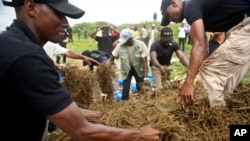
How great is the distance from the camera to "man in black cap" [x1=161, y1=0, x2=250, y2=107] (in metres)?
3.30

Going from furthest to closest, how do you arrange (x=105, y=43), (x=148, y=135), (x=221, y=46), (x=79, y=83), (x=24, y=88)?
(x=105, y=43) → (x=79, y=83) → (x=221, y=46) → (x=148, y=135) → (x=24, y=88)

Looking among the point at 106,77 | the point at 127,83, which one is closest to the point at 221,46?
the point at 106,77

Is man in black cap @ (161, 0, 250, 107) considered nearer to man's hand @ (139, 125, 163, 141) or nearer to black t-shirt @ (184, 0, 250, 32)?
black t-shirt @ (184, 0, 250, 32)

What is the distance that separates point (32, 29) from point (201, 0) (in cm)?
212

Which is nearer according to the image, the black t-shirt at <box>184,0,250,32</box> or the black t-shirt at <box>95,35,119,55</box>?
the black t-shirt at <box>184,0,250,32</box>

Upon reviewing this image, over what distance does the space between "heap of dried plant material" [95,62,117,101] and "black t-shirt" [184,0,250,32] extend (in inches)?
103

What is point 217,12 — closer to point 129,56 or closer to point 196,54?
point 196,54

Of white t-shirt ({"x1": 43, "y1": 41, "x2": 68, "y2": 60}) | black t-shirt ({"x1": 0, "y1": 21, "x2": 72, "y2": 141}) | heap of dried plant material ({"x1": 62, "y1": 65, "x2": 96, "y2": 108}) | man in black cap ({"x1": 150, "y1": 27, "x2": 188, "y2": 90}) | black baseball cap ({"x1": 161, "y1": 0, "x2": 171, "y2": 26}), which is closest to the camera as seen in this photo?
black t-shirt ({"x1": 0, "y1": 21, "x2": 72, "y2": 141})

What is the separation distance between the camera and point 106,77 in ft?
→ 19.5

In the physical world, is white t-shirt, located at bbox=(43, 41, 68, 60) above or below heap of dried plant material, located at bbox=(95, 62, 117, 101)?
above

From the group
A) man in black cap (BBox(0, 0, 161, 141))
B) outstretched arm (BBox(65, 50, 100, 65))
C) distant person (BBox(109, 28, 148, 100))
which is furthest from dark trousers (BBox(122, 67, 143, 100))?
man in black cap (BBox(0, 0, 161, 141))

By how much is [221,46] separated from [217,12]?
1.18ft

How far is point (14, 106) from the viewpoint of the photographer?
1565 mm

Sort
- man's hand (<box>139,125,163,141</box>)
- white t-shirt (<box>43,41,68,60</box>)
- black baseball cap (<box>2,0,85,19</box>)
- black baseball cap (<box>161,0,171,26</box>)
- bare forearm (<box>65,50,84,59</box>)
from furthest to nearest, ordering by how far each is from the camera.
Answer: bare forearm (<box>65,50,84,59</box>) → white t-shirt (<box>43,41,68,60</box>) → black baseball cap (<box>161,0,171,26</box>) → man's hand (<box>139,125,163,141</box>) → black baseball cap (<box>2,0,85,19</box>)
